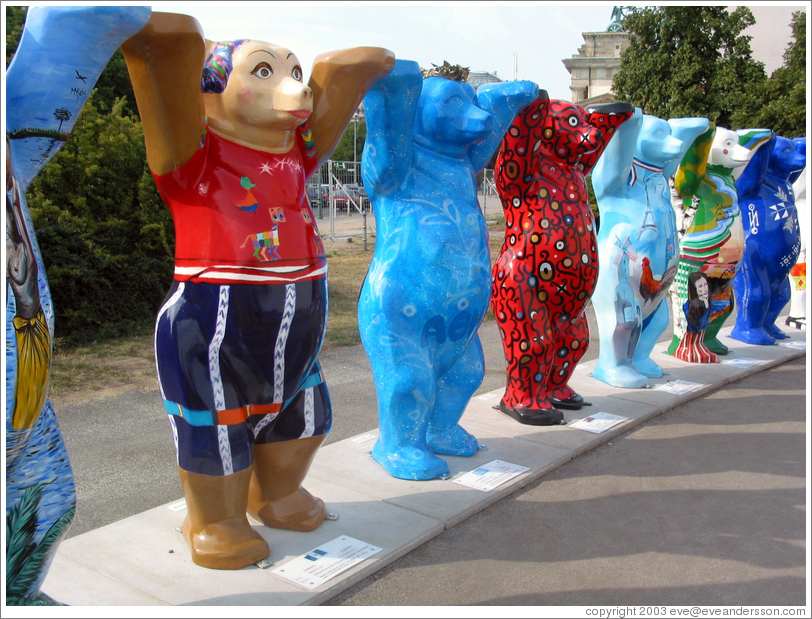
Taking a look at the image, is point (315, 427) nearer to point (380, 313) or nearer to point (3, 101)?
point (380, 313)

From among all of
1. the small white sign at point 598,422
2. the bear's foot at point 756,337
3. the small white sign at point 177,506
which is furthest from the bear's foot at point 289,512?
the bear's foot at point 756,337

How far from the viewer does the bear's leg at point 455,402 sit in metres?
3.76

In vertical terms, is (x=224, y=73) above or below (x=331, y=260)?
above

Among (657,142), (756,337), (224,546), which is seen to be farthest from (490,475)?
(756,337)

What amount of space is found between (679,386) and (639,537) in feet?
8.38

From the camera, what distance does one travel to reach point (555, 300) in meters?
4.32

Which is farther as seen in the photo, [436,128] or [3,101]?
[436,128]

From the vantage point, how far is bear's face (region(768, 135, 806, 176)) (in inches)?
264

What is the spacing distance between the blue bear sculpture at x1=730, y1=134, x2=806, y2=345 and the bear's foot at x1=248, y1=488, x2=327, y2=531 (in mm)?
5421

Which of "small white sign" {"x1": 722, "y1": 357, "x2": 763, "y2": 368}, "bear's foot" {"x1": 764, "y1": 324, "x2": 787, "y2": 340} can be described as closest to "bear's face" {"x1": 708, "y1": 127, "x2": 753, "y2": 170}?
"small white sign" {"x1": 722, "y1": 357, "x2": 763, "y2": 368}

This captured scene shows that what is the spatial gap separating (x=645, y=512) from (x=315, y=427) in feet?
5.39

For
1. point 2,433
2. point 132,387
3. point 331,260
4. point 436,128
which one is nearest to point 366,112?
point 436,128

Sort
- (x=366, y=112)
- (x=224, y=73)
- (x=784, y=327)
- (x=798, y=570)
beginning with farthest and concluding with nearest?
(x=784, y=327), (x=366, y=112), (x=798, y=570), (x=224, y=73)

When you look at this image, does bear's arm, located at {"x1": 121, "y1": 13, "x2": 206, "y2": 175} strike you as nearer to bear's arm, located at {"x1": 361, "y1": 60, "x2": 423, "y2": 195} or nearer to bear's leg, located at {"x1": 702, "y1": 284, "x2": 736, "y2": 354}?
bear's arm, located at {"x1": 361, "y1": 60, "x2": 423, "y2": 195}
